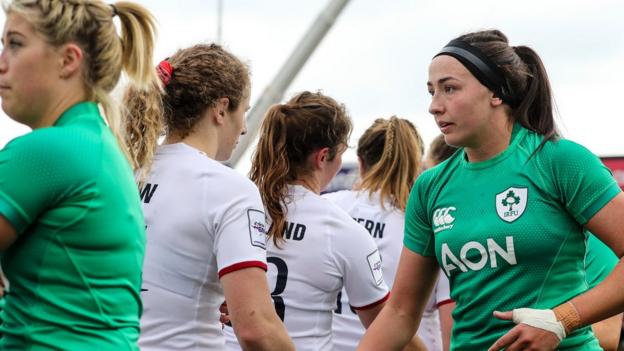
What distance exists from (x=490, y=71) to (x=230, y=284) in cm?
120

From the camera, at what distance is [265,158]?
4855mm

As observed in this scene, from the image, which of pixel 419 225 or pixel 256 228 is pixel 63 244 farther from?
pixel 419 225

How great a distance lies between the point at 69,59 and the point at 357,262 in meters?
2.14

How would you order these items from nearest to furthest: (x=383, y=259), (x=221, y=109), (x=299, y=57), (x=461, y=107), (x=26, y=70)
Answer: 1. (x=26, y=70)
2. (x=461, y=107)
3. (x=221, y=109)
4. (x=383, y=259)
5. (x=299, y=57)

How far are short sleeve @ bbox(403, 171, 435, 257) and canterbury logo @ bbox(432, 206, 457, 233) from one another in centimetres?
9

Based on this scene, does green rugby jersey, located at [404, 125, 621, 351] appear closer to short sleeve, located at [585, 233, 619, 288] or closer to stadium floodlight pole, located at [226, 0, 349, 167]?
short sleeve, located at [585, 233, 619, 288]

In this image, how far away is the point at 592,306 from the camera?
3.56 m

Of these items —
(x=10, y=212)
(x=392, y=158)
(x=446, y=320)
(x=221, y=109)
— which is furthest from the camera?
Answer: (x=392, y=158)

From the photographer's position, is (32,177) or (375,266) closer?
(32,177)

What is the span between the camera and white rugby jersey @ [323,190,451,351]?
5902 millimetres

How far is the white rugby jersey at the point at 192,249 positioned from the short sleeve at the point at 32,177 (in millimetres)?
1115

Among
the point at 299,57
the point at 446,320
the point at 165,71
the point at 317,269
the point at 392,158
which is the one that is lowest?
the point at 299,57

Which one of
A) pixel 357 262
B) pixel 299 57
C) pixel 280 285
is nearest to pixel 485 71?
Answer: pixel 357 262

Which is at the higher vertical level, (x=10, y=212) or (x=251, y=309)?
(x=10, y=212)
